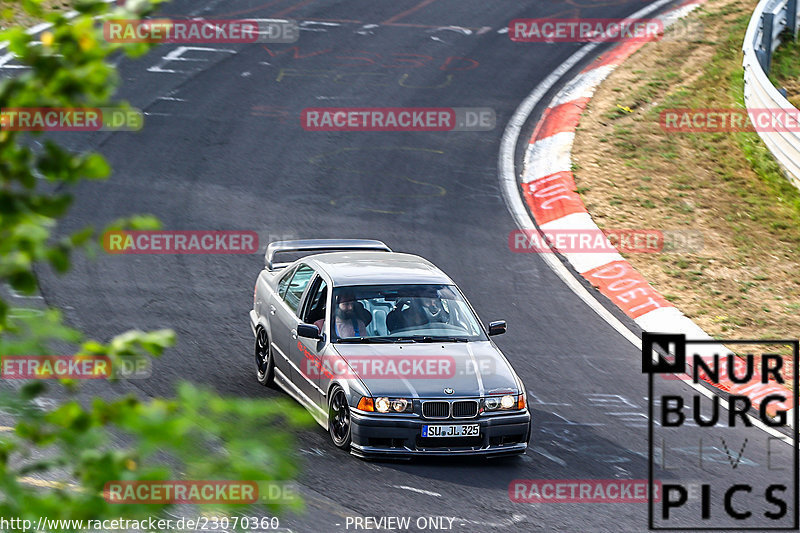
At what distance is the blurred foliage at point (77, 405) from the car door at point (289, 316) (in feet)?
26.1

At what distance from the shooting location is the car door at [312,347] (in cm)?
1008

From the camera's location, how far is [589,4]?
2658 centimetres

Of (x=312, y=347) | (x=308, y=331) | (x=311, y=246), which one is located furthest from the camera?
(x=311, y=246)

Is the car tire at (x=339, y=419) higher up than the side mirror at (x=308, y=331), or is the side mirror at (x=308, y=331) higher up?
the side mirror at (x=308, y=331)

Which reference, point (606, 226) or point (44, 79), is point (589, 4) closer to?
point (606, 226)

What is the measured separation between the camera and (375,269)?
1091 centimetres

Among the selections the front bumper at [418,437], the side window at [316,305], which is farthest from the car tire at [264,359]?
the front bumper at [418,437]

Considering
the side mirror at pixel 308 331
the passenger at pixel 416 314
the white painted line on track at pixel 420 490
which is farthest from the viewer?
the passenger at pixel 416 314

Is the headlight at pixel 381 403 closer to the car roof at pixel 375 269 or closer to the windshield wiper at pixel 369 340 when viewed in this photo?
the windshield wiper at pixel 369 340

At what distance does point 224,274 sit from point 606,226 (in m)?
5.74

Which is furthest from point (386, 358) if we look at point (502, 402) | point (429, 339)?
point (502, 402)

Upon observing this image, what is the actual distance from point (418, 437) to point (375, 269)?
2.25m

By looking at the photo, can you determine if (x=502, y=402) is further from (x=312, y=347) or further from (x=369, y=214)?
(x=369, y=214)

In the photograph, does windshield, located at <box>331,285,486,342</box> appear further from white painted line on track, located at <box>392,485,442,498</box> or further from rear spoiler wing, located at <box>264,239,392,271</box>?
white painted line on track, located at <box>392,485,442,498</box>
